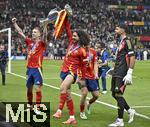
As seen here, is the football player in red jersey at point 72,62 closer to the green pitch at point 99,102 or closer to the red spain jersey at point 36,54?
the green pitch at point 99,102

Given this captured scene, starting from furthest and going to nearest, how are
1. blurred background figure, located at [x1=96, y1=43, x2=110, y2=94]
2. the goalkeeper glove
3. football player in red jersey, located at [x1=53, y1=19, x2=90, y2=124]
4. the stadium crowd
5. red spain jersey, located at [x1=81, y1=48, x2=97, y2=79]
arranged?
the stadium crowd
blurred background figure, located at [x1=96, y1=43, x2=110, y2=94]
red spain jersey, located at [x1=81, y1=48, x2=97, y2=79]
football player in red jersey, located at [x1=53, y1=19, x2=90, y2=124]
the goalkeeper glove

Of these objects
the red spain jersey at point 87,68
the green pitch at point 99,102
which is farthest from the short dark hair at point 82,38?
the green pitch at point 99,102

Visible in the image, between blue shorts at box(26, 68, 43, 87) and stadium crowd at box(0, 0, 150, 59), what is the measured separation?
36.9 metres

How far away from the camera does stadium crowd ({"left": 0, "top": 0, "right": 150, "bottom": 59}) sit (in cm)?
5475

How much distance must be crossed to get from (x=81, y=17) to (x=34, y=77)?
5148cm

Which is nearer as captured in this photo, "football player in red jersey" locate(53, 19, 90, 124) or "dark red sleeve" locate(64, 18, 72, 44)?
"football player in red jersey" locate(53, 19, 90, 124)

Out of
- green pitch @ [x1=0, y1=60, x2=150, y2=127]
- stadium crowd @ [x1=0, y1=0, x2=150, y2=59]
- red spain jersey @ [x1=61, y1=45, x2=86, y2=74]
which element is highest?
stadium crowd @ [x1=0, y1=0, x2=150, y2=59]

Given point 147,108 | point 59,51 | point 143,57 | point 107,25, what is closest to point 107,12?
point 107,25

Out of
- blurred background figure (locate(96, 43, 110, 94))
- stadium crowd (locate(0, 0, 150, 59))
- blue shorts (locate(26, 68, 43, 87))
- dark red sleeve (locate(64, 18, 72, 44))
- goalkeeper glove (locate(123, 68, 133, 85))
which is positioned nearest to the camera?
goalkeeper glove (locate(123, 68, 133, 85))

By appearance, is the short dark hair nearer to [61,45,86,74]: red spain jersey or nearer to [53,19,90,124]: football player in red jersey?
[53,19,90,124]: football player in red jersey

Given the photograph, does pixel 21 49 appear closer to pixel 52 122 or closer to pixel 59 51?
pixel 59 51

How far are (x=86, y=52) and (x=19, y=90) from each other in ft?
Result: 25.4

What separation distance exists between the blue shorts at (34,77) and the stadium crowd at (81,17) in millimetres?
36922

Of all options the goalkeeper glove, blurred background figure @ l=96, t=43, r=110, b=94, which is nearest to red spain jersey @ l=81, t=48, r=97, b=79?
the goalkeeper glove
